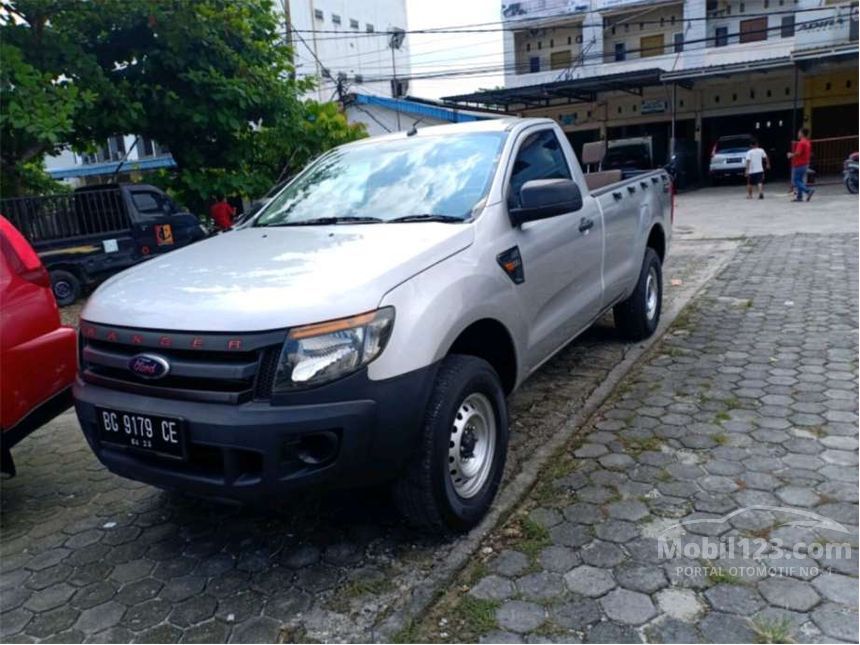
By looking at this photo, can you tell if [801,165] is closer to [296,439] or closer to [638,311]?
[638,311]

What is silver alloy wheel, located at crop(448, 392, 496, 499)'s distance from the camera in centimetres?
288

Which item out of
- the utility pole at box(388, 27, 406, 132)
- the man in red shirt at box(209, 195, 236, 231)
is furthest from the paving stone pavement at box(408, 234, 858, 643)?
the utility pole at box(388, 27, 406, 132)

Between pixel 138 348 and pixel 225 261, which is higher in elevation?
pixel 225 261

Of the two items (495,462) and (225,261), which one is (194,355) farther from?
(495,462)

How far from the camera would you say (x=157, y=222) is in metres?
11.5

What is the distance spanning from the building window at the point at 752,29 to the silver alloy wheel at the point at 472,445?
102 ft

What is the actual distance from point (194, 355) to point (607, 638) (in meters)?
1.78

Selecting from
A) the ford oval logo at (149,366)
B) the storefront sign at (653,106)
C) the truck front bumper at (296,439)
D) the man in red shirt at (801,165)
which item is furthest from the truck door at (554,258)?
the storefront sign at (653,106)

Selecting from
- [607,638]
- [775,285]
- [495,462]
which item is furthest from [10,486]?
[775,285]

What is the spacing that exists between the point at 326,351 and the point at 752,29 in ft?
108

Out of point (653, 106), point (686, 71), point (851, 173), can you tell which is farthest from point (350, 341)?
point (653, 106)

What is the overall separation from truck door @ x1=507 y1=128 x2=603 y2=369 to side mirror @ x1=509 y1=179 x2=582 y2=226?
0.32 feet

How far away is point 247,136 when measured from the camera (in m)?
12.3

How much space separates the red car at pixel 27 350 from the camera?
303cm
